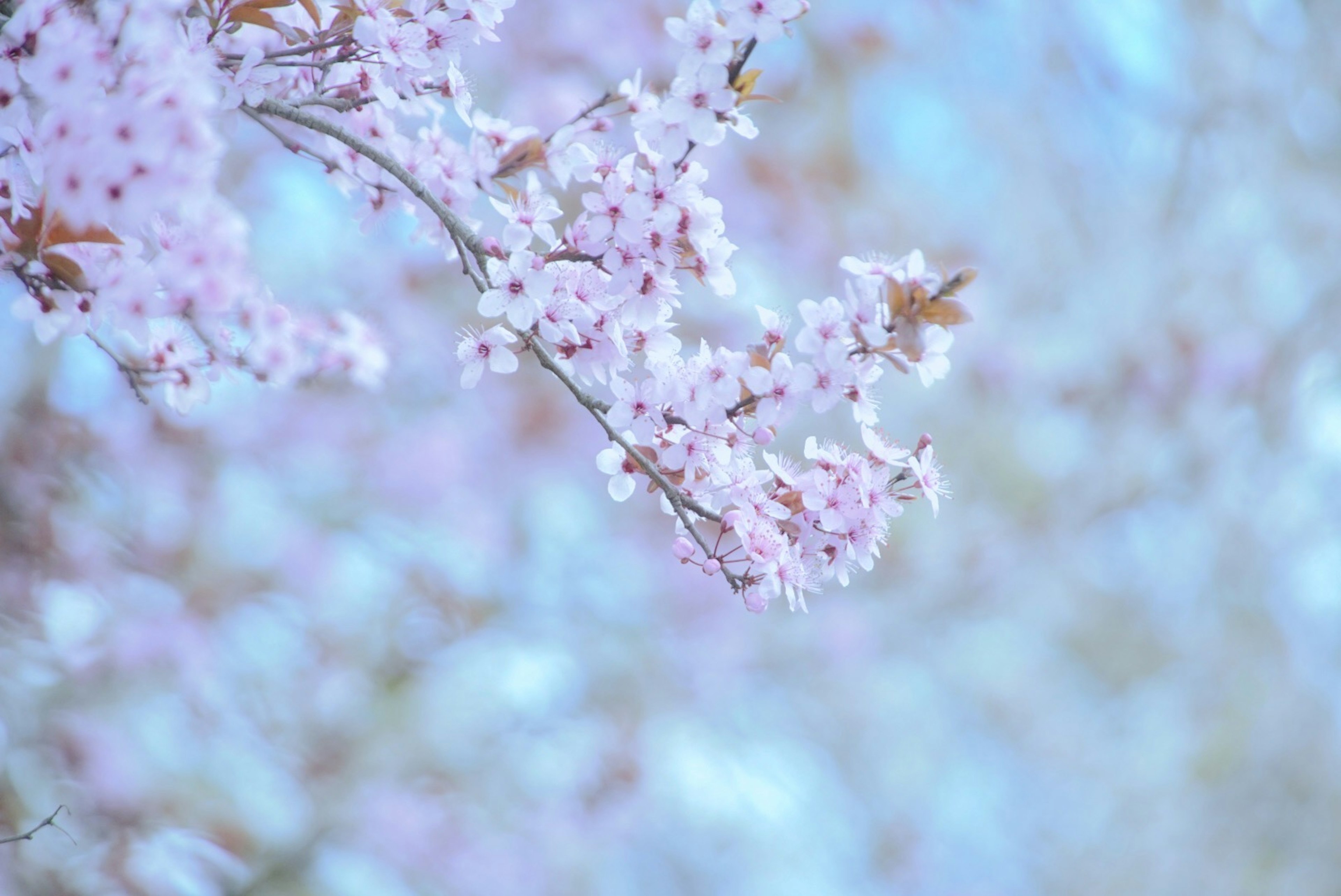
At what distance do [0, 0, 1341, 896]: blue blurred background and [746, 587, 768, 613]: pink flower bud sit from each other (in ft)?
4.97

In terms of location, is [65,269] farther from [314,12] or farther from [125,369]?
[314,12]

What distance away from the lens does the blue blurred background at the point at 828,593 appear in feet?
8.39

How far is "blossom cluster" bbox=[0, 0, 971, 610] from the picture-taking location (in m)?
0.85

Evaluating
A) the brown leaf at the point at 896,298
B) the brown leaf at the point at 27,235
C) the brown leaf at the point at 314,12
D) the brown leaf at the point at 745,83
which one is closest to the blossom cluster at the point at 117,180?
the brown leaf at the point at 27,235

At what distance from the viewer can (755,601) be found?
0.96 m

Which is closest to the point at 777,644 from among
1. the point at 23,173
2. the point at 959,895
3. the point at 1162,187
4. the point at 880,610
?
the point at 880,610

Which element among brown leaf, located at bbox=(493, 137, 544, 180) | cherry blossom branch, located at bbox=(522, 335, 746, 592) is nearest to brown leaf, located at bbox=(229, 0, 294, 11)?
brown leaf, located at bbox=(493, 137, 544, 180)

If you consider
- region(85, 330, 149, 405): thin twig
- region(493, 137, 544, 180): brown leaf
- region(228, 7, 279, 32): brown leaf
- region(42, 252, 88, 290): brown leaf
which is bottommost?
region(42, 252, 88, 290): brown leaf

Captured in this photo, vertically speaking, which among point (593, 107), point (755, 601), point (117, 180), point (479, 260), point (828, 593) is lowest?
point (117, 180)

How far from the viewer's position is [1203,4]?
4156 mm

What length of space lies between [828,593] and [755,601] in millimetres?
3004

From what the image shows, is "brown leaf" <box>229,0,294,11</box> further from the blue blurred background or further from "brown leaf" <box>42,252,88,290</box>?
the blue blurred background

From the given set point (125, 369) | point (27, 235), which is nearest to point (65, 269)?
point (27, 235)

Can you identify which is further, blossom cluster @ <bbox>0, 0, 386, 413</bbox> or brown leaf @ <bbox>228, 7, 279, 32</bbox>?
brown leaf @ <bbox>228, 7, 279, 32</bbox>
